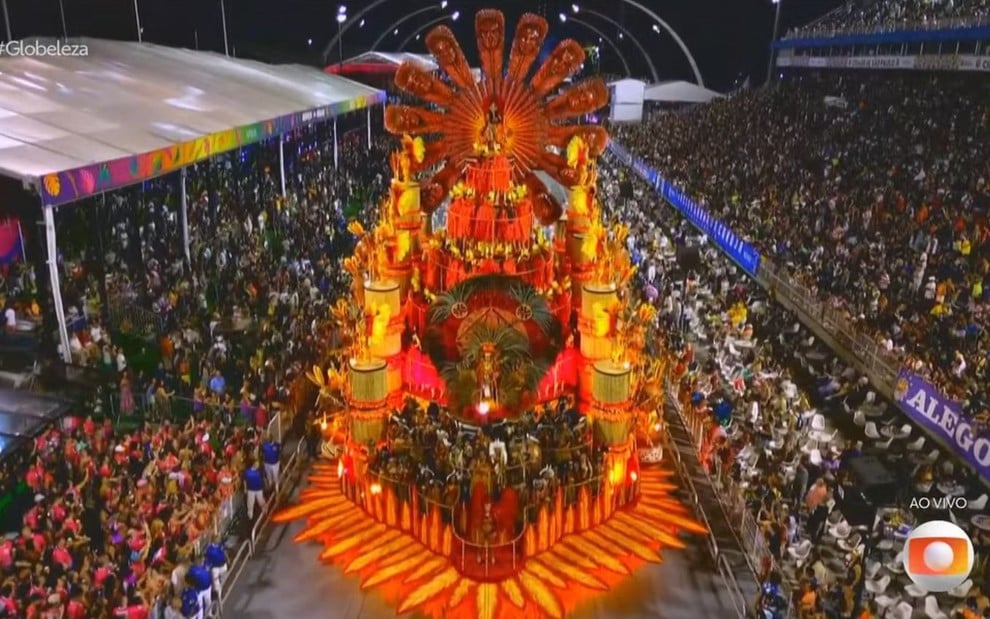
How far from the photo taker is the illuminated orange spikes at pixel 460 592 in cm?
1095

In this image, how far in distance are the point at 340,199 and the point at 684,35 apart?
131ft

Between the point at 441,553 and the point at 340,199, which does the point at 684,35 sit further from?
the point at 441,553

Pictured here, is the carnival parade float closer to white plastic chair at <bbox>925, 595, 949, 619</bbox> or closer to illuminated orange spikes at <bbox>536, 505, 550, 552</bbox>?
illuminated orange spikes at <bbox>536, 505, 550, 552</bbox>

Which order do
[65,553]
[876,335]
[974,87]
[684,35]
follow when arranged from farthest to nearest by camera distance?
[684,35] → [974,87] → [876,335] → [65,553]

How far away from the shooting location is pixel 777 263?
21.0 meters

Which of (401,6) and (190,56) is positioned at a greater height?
(401,6)

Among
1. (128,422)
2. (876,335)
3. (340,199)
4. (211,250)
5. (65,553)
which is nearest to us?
(65,553)

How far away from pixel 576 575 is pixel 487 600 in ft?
4.58

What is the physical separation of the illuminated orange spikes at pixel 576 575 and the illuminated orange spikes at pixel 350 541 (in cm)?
267

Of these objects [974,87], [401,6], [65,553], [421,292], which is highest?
[401,6]

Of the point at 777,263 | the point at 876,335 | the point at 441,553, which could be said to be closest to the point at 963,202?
the point at 777,263

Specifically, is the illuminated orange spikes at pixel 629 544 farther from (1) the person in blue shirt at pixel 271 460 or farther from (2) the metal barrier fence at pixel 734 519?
(1) the person in blue shirt at pixel 271 460

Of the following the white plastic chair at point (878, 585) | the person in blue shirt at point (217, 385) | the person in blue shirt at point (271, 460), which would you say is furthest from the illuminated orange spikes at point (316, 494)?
the white plastic chair at point (878, 585)

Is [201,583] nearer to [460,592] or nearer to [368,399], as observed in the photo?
[460,592]
